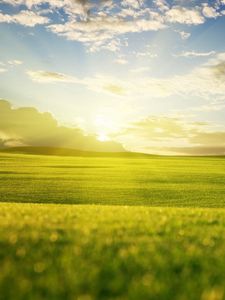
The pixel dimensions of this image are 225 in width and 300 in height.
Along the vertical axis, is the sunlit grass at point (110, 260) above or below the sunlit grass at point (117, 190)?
above

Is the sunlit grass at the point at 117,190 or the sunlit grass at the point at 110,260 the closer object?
the sunlit grass at the point at 110,260

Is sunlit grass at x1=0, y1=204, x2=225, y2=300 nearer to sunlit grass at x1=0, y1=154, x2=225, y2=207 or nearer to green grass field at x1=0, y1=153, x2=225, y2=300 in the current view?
green grass field at x1=0, y1=153, x2=225, y2=300

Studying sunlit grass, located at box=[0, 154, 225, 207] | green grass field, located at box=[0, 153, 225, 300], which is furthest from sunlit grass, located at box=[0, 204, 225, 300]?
sunlit grass, located at box=[0, 154, 225, 207]

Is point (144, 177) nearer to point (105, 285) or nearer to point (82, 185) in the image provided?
point (82, 185)

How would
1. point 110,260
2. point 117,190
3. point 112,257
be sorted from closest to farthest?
point 110,260
point 112,257
point 117,190

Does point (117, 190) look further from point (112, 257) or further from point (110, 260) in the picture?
point (110, 260)

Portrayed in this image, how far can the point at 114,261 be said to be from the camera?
7199 mm

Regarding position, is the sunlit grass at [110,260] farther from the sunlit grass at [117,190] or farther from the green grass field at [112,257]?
the sunlit grass at [117,190]

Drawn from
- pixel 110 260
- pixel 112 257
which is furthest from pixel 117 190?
pixel 110 260

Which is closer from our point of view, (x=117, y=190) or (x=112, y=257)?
(x=112, y=257)

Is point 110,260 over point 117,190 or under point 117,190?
over

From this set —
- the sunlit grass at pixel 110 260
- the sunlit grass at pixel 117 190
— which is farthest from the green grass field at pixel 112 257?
the sunlit grass at pixel 117 190

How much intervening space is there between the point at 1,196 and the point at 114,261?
118 feet

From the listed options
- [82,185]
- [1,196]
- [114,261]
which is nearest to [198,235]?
[114,261]
